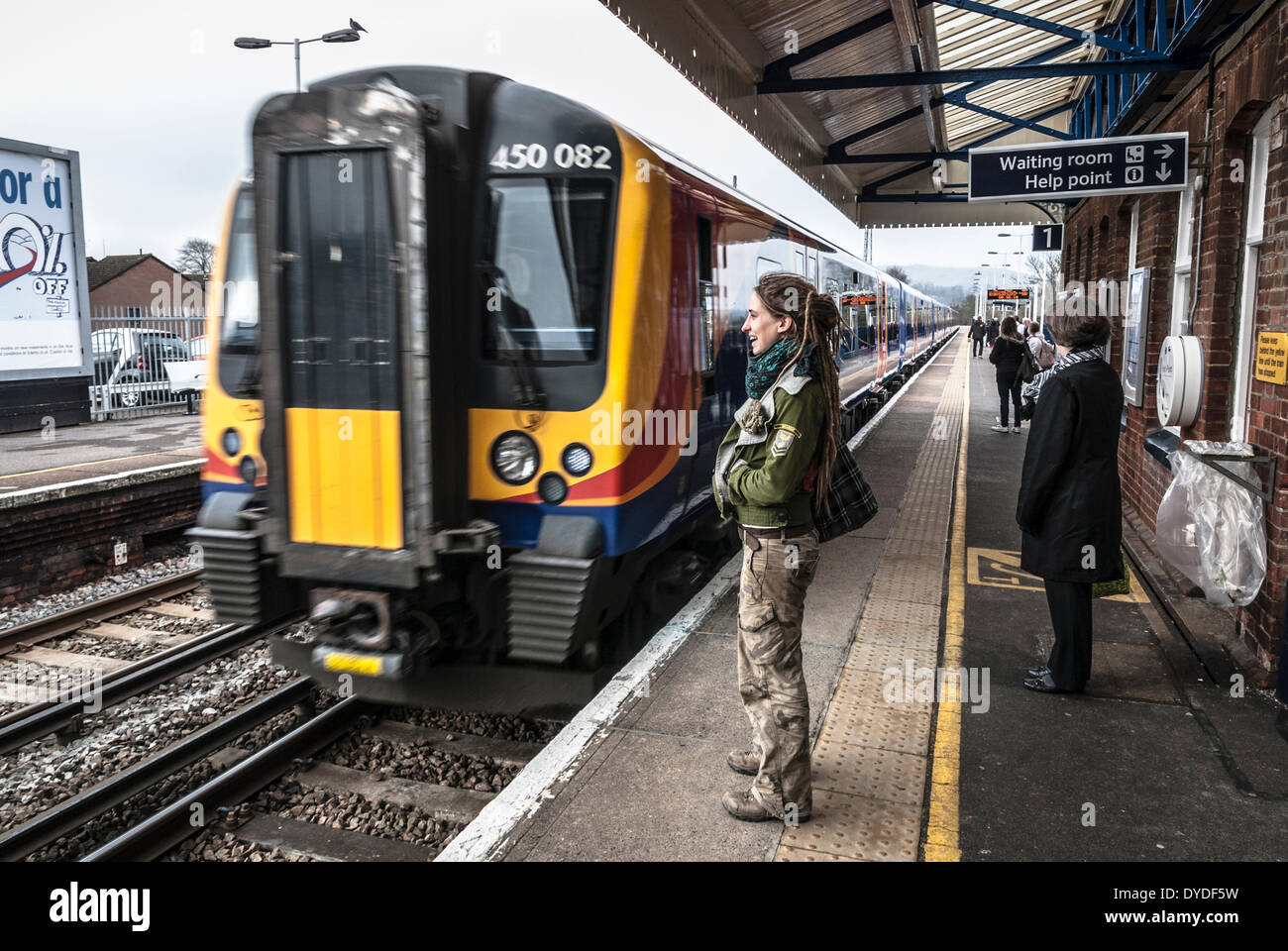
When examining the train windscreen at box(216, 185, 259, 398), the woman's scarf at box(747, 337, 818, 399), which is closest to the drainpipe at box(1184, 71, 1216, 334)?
the woman's scarf at box(747, 337, 818, 399)

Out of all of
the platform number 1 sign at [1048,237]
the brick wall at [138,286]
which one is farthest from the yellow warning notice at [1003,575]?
the brick wall at [138,286]

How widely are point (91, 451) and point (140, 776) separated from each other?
8.28m

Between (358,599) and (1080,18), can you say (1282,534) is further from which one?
(1080,18)

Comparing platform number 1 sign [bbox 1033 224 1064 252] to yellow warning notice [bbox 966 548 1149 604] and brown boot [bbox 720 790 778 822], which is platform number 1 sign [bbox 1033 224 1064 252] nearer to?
yellow warning notice [bbox 966 548 1149 604]

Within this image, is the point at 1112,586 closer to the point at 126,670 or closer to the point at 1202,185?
the point at 1202,185

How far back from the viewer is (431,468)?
4.22 meters

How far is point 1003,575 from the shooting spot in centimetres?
684

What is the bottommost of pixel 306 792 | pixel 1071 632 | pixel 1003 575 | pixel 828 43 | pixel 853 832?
pixel 306 792

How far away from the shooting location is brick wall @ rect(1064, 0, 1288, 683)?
4.79 meters

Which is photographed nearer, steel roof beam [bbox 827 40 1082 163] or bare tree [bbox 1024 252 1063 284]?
steel roof beam [bbox 827 40 1082 163]

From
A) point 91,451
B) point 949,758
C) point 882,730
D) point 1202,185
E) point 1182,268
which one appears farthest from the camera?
point 91,451

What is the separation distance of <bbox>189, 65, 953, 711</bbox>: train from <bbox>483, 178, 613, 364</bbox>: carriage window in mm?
10

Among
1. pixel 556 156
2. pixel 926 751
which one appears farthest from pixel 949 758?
pixel 556 156
